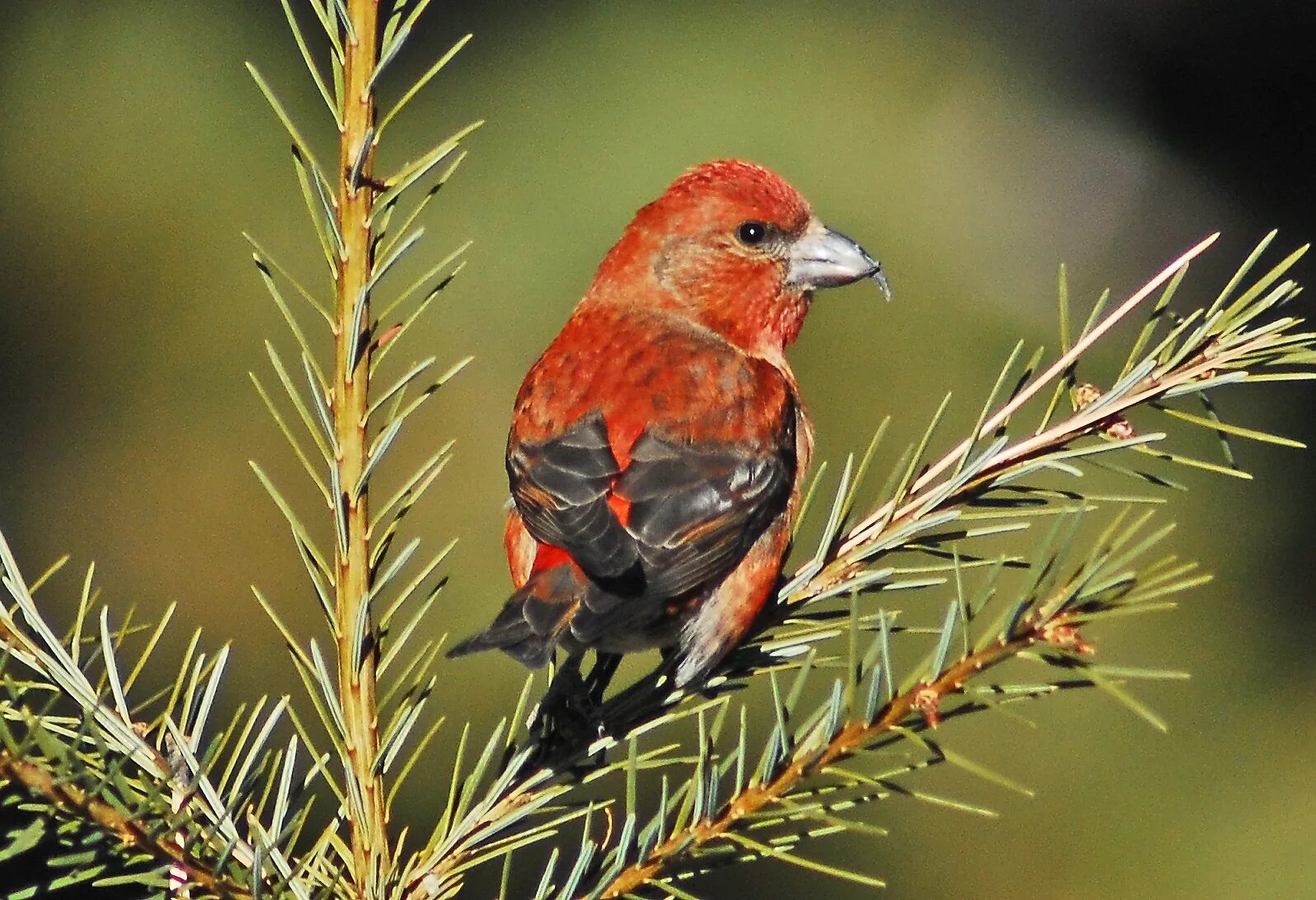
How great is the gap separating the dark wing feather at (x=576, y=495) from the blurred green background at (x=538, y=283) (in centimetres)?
185

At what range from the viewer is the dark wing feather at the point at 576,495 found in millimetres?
2568

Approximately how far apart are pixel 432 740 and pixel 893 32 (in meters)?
3.57

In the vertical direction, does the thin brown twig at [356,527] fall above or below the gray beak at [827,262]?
below

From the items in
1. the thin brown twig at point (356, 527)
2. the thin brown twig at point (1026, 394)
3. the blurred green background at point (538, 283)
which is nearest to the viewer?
the thin brown twig at point (356, 527)

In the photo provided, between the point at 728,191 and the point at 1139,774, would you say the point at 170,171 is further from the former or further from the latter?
the point at 1139,774

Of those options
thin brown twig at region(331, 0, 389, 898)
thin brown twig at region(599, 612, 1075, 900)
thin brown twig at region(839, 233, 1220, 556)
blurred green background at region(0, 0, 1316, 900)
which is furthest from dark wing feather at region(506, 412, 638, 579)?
blurred green background at region(0, 0, 1316, 900)

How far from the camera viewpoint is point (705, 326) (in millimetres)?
3639

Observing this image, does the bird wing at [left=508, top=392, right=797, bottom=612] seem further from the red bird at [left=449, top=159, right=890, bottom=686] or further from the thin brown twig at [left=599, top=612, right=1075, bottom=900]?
the thin brown twig at [left=599, top=612, right=1075, bottom=900]

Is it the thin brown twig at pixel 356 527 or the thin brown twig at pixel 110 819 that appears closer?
the thin brown twig at pixel 110 819

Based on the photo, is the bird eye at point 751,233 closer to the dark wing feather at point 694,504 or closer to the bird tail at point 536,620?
the dark wing feather at point 694,504

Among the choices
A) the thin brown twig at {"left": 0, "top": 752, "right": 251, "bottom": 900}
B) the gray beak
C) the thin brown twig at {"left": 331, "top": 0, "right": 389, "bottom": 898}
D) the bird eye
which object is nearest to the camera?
the thin brown twig at {"left": 0, "top": 752, "right": 251, "bottom": 900}

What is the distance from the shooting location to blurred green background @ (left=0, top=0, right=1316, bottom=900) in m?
4.66

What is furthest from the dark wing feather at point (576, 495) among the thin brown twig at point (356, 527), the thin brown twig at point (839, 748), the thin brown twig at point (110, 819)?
the thin brown twig at point (110, 819)

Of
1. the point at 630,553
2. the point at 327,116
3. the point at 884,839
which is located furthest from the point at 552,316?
the point at 630,553
